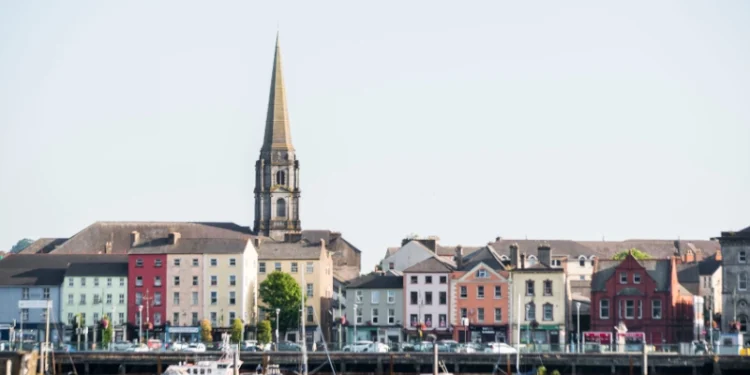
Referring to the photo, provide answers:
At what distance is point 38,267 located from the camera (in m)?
148

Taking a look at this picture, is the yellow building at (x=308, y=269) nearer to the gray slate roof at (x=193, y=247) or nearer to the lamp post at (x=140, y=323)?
the gray slate roof at (x=193, y=247)

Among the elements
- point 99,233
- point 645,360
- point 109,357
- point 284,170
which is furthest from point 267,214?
point 645,360

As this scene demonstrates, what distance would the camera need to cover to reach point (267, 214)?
184000mm

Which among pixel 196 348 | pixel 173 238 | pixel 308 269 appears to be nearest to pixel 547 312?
pixel 308 269

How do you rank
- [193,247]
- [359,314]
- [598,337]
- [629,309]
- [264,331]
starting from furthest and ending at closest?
[193,247]
[359,314]
[264,331]
[629,309]
[598,337]

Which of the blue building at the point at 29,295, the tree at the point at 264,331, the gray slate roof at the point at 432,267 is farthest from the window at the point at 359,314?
the blue building at the point at 29,295

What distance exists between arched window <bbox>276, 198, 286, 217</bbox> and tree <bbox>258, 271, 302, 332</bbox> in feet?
136

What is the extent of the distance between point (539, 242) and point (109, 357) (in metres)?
79.7

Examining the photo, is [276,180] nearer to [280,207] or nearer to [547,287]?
[280,207]

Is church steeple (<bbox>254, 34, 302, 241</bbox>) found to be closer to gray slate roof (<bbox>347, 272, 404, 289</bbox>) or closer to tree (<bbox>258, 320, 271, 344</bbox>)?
gray slate roof (<bbox>347, 272, 404, 289</bbox>)

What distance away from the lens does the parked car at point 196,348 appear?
4584 inches

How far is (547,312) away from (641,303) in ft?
22.4

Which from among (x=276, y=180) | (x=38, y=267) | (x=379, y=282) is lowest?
(x=379, y=282)

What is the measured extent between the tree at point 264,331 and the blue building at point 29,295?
47.4 feet
